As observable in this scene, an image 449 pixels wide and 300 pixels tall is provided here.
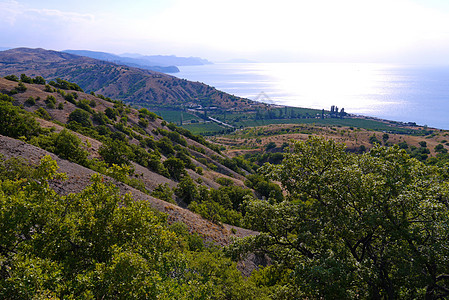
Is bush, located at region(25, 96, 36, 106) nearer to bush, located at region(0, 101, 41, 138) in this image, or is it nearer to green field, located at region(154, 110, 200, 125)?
bush, located at region(0, 101, 41, 138)

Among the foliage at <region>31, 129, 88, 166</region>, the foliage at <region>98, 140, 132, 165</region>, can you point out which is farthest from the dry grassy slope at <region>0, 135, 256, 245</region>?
the foliage at <region>98, 140, 132, 165</region>

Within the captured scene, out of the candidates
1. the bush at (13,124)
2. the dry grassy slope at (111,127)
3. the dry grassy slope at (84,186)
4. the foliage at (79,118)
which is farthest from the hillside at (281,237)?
the foliage at (79,118)

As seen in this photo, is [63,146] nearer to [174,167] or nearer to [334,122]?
[174,167]

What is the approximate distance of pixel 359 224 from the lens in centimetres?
1029

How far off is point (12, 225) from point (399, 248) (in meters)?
14.5

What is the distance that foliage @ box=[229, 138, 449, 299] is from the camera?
937cm

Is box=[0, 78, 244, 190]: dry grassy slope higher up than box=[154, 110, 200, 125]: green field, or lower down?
lower down

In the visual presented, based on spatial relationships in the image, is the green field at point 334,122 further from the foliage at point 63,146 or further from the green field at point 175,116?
the foliage at point 63,146

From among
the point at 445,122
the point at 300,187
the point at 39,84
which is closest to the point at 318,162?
the point at 300,187

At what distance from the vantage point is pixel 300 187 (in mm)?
12312

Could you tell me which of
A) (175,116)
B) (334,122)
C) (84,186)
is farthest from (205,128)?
(84,186)

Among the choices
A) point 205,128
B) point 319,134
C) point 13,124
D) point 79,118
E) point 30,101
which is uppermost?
point 319,134

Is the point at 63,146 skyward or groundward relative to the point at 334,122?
groundward

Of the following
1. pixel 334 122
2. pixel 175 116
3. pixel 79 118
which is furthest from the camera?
pixel 175 116
